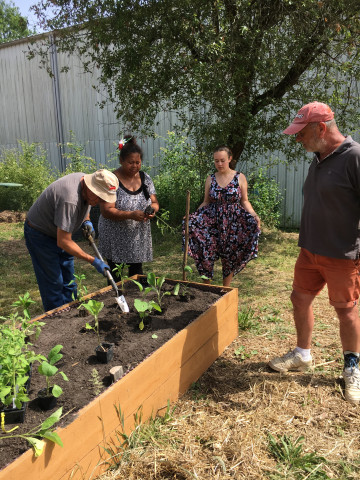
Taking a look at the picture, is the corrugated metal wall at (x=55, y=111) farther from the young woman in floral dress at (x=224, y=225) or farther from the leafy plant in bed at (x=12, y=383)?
the leafy plant in bed at (x=12, y=383)

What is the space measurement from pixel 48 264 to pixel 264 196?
5819 mm

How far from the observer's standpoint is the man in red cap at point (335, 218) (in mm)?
2420

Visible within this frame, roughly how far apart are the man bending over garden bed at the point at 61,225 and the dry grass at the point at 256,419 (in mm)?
1187

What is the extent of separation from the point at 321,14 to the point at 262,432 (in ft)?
15.7

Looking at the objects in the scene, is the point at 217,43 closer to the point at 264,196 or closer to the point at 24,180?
the point at 264,196

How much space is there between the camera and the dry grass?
6.64ft

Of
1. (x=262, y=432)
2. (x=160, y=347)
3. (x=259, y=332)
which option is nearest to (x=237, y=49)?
(x=259, y=332)

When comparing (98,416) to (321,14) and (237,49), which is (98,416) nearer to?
(237,49)

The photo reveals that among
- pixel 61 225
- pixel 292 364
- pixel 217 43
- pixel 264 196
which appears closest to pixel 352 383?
pixel 292 364

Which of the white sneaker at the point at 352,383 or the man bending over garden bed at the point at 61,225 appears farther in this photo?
the man bending over garden bed at the point at 61,225

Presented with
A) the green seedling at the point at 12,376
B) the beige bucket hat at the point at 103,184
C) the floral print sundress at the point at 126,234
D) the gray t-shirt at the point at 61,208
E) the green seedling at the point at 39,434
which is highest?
the beige bucket hat at the point at 103,184

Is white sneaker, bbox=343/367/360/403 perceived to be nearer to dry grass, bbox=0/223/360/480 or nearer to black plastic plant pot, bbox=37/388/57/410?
dry grass, bbox=0/223/360/480

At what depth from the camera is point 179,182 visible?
26.8ft

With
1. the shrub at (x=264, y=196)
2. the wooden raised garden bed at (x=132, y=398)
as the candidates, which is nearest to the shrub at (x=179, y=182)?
the shrub at (x=264, y=196)
